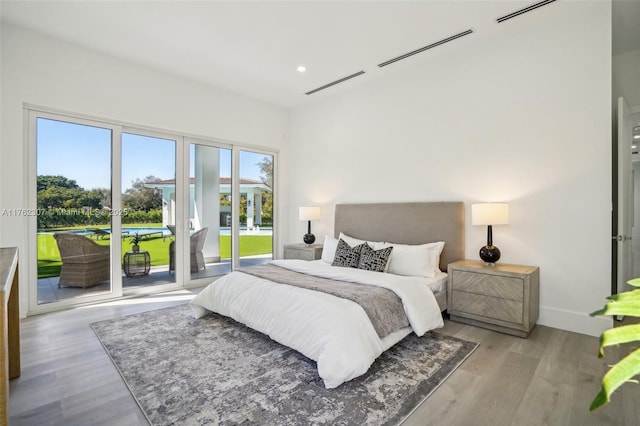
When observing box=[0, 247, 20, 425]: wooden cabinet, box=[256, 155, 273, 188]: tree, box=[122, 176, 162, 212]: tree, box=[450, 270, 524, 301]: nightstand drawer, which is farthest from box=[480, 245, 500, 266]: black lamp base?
box=[122, 176, 162, 212]: tree

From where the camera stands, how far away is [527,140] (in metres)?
3.39

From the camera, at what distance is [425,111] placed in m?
4.18

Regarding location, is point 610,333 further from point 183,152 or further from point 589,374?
point 183,152

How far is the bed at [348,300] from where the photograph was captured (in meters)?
2.20

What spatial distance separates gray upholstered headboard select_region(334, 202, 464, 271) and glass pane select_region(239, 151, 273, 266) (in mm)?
1568

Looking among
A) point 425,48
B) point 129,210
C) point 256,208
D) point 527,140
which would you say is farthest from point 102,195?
point 527,140

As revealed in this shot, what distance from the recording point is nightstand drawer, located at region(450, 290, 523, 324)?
2982 mm

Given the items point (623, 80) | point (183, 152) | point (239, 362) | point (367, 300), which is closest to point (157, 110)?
point (183, 152)

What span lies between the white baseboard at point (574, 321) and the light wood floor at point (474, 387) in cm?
10

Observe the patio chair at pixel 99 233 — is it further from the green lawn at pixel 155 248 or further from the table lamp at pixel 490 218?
the table lamp at pixel 490 218

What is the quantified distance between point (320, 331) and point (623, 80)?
4586mm

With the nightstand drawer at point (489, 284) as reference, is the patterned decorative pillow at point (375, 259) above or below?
above

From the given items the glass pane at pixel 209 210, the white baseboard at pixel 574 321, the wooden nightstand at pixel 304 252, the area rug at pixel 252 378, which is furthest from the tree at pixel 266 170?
the white baseboard at pixel 574 321

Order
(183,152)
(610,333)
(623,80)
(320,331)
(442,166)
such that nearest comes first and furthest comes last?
(610,333), (320,331), (623,80), (442,166), (183,152)
